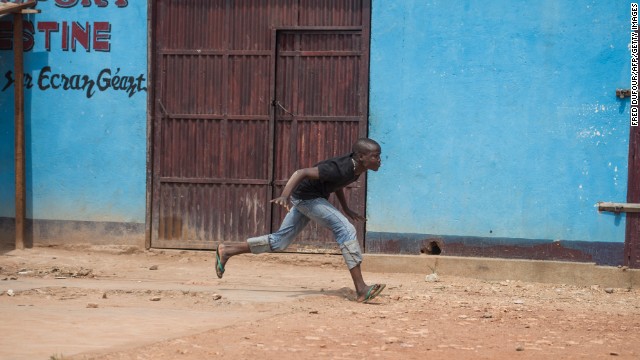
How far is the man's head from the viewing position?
767 cm

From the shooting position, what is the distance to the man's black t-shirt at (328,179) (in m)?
7.60

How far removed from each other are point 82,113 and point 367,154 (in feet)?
13.6

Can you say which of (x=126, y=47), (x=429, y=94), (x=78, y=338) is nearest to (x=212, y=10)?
(x=126, y=47)

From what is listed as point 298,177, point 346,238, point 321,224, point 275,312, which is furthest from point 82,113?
point 275,312

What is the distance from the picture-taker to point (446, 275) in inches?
381

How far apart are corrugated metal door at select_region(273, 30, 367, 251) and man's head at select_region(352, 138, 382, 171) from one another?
2282 millimetres

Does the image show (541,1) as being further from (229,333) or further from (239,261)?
(229,333)

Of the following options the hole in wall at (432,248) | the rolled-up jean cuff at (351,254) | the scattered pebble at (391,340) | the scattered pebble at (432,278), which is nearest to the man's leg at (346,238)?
the rolled-up jean cuff at (351,254)

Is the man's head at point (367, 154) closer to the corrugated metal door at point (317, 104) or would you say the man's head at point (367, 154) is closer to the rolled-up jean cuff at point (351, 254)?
the rolled-up jean cuff at point (351, 254)

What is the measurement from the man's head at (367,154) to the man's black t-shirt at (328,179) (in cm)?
8

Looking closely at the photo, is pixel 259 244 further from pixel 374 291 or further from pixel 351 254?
pixel 374 291

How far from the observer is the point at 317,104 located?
33.3 feet

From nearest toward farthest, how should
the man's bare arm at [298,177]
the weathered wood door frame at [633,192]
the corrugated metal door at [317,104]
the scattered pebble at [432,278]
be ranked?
1. the man's bare arm at [298,177]
2. the scattered pebble at [432,278]
3. the weathered wood door frame at [633,192]
4. the corrugated metal door at [317,104]

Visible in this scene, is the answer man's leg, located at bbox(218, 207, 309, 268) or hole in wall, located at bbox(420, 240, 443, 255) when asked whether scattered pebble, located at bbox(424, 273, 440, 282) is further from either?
man's leg, located at bbox(218, 207, 309, 268)
